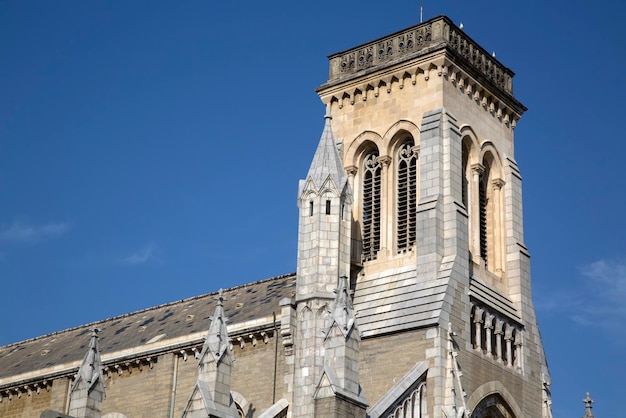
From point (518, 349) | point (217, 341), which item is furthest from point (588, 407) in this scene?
point (217, 341)

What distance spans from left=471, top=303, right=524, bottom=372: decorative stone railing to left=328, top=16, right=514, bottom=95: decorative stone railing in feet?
30.2

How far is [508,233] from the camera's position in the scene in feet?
144

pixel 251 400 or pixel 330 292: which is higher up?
pixel 330 292

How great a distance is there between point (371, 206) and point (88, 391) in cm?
1260

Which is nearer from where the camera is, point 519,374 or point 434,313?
point 434,313

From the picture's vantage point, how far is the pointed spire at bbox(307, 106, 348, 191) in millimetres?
40906

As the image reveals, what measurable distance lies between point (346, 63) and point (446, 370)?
13.6 meters

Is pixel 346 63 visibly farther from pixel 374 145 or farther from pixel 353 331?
pixel 353 331

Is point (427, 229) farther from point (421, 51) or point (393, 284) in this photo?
point (421, 51)

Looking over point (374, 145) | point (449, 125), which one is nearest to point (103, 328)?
point (374, 145)

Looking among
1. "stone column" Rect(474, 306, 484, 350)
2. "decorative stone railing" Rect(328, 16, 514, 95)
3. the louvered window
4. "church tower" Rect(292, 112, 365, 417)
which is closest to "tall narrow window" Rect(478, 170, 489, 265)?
the louvered window

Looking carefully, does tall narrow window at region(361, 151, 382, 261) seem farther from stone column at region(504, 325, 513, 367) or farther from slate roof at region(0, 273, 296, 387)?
stone column at region(504, 325, 513, 367)

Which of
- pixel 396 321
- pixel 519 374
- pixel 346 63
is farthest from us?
pixel 346 63

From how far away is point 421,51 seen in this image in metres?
42.9
